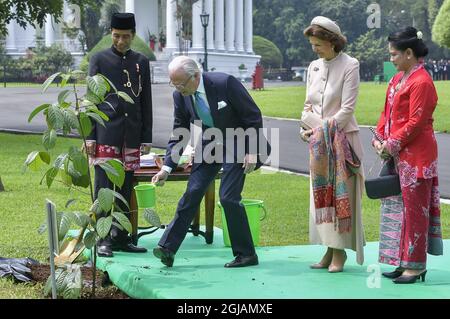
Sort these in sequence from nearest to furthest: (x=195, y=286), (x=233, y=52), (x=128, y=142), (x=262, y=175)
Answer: (x=195, y=286) < (x=128, y=142) < (x=262, y=175) < (x=233, y=52)

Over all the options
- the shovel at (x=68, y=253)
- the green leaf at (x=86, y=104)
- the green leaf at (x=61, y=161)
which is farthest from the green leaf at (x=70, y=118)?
the shovel at (x=68, y=253)

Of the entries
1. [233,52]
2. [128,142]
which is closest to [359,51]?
[233,52]

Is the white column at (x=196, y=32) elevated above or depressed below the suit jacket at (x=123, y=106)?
below

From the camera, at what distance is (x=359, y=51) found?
75.1 meters

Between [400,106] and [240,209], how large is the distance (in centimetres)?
147

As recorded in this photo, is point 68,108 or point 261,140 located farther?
point 261,140

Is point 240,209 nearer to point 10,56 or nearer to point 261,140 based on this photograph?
point 261,140

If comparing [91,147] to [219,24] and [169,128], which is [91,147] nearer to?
[169,128]

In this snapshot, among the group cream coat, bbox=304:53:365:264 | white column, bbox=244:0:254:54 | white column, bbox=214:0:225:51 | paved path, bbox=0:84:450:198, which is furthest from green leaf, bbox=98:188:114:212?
white column, bbox=244:0:254:54

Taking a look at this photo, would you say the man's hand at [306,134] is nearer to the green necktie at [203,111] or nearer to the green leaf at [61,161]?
the green necktie at [203,111]

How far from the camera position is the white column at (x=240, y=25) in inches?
3361

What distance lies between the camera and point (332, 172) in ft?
22.6

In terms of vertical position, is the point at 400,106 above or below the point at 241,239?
above

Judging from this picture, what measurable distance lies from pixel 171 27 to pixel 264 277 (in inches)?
2708
